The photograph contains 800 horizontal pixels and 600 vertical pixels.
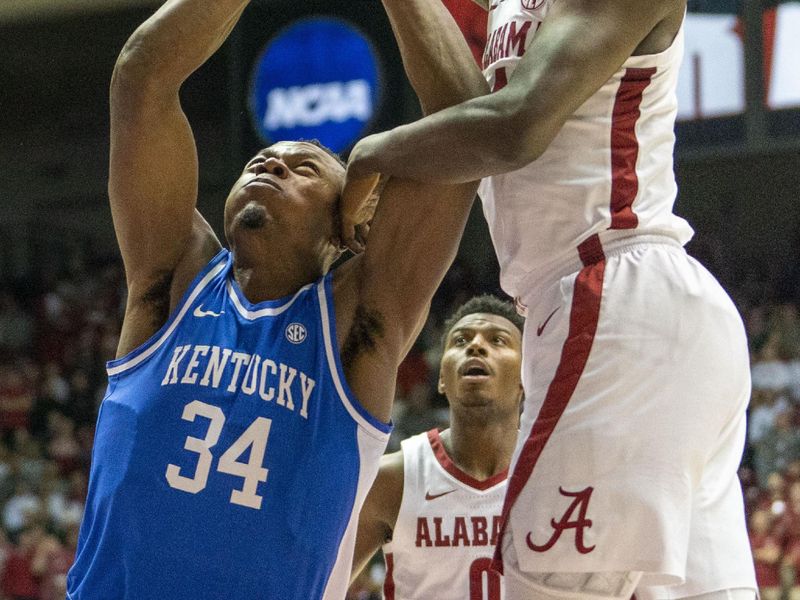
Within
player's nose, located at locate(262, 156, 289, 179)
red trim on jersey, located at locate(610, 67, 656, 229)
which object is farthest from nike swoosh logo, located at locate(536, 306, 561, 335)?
player's nose, located at locate(262, 156, 289, 179)

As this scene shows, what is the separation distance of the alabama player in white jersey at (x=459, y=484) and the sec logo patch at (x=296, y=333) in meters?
1.56

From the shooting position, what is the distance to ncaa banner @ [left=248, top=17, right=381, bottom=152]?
39.7 ft

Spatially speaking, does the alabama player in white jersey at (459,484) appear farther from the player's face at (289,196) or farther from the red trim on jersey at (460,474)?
the player's face at (289,196)

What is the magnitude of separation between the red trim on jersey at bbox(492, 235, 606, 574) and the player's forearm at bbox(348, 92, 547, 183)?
0.95 feet

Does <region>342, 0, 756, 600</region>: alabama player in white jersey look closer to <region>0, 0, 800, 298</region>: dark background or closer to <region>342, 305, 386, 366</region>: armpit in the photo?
<region>342, 305, 386, 366</region>: armpit

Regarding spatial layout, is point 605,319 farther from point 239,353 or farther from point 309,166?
point 309,166

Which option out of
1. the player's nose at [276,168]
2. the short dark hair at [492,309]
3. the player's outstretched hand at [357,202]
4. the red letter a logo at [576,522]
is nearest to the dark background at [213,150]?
the short dark hair at [492,309]

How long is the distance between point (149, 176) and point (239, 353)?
1.69 feet

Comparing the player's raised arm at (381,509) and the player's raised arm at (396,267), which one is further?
the player's raised arm at (381,509)

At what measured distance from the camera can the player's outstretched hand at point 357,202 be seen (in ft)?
9.08

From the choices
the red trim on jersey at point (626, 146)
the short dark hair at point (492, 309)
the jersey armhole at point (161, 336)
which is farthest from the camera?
the short dark hair at point (492, 309)

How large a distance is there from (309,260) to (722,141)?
8.43 metres

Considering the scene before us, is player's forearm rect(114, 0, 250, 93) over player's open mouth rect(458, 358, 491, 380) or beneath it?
over

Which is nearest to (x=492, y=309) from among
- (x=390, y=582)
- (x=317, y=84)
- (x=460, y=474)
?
(x=460, y=474)
